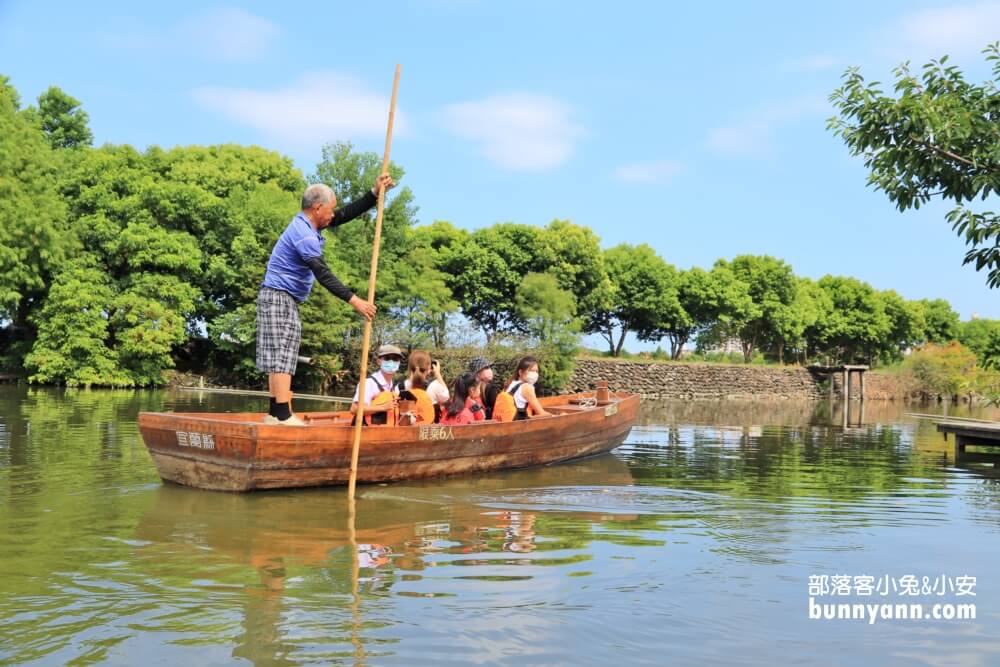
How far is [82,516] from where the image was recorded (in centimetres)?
647

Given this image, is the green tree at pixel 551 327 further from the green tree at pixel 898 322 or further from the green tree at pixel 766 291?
the green tree at pixel 898 322

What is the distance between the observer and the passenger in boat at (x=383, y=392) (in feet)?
28.8

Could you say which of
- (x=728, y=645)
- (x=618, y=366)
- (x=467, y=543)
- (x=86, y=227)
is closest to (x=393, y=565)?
(x=467, y=543)

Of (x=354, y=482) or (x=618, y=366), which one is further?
(x=618, y=366)

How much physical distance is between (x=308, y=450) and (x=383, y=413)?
132cm

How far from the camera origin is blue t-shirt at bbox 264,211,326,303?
7.35 meters

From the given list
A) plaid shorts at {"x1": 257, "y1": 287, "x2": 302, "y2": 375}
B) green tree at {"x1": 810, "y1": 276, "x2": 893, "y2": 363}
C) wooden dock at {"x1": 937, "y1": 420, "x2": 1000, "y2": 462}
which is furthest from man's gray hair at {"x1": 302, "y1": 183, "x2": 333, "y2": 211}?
green tree at {"x1": 810, "y1": 276, "x2": 893, "y2": 363}

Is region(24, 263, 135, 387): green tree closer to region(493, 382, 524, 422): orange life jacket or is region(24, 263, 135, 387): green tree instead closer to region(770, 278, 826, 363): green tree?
region(493, 382, 524, 422): orange life jacket

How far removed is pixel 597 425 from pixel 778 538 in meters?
5.65

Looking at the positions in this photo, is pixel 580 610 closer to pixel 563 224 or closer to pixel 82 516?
pixel 82 516

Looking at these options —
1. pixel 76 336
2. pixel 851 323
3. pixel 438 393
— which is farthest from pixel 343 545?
pixel 851 323

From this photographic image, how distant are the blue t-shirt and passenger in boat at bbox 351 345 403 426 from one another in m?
1.47

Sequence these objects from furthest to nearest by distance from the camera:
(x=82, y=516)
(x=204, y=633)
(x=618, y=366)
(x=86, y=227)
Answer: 1. (x=618, y=366)
2. (x=86, y=227)
3. (x=82, y=516)
4. (x=204, y=633)

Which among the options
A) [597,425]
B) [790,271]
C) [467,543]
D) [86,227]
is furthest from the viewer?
[790,271]
